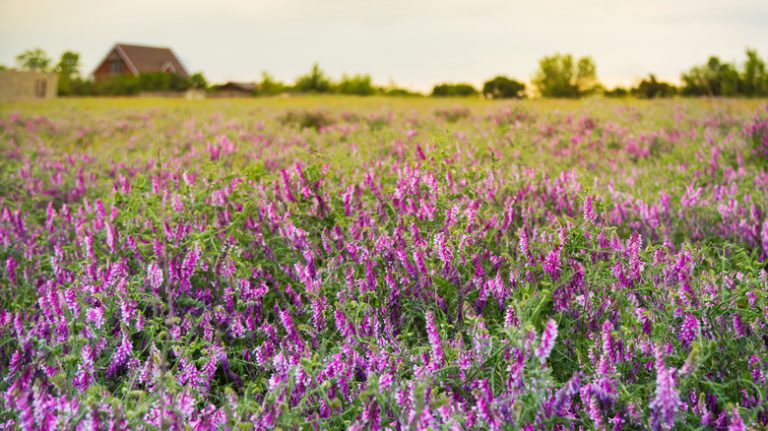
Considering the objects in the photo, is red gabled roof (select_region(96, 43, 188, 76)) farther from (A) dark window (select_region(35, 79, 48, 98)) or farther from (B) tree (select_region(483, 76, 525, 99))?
(B) tree (select_region(483, 76, 525, 99))

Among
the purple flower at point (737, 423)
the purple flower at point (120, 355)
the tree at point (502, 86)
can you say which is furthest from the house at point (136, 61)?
the purple flower at point (737, 423)

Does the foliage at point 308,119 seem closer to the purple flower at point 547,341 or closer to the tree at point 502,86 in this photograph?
the purple flower at point 547,341

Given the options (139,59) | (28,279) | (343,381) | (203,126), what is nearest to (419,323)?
(343,381)

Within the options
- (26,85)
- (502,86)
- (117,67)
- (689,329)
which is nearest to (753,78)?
(502,86)

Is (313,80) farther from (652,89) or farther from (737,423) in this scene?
(737,423)

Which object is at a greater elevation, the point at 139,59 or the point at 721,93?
the point at 139,59

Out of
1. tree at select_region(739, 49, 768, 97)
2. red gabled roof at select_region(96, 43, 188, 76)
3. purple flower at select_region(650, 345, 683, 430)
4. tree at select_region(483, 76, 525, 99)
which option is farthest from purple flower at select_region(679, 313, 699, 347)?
red gabled roof at select_region(96, 43, 188, 76)

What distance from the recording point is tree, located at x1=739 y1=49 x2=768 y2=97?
18125 mm

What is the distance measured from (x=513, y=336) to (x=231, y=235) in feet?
6.13

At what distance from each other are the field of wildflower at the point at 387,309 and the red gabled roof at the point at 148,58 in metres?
75.4

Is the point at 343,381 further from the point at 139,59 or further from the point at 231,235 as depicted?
the point at 139,59

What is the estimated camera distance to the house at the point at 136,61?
74.9m

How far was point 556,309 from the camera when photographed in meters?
2.81

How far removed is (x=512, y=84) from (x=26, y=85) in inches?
914
